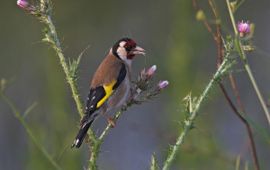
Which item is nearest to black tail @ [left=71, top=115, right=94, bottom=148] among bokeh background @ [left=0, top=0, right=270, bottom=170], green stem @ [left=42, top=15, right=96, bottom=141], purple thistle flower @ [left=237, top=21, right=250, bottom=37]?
green stem @ [left=42, top=15, right=96, bottom=141]

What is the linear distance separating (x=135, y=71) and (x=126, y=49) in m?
4.81

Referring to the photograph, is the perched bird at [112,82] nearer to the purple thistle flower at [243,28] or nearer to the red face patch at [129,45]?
the red face patch at [129,45]

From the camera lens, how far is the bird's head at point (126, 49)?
556cm

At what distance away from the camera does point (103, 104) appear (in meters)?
5.07

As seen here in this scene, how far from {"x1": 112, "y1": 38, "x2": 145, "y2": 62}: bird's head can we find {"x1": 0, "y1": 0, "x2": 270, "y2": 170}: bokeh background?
2.20 feet

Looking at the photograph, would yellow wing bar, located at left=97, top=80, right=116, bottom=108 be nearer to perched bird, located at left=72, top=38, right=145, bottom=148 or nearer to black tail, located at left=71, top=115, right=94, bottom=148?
perched bird, located at left=72, top=38, right=145, bottom=148

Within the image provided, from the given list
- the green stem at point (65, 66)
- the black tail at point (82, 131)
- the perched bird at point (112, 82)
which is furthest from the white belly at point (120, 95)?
the green stem at point (65, 66)

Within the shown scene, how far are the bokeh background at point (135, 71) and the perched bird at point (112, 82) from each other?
0.57m

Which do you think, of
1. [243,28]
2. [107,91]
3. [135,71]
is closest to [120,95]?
[107,91]

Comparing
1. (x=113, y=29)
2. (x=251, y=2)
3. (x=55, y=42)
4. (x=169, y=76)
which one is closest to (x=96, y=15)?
(x=113, y=29)

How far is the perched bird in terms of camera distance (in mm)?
4887

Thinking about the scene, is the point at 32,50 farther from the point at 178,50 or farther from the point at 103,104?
the point at 103,104

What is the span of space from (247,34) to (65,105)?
2865 millimetres

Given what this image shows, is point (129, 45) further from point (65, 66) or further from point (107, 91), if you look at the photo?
point (65, 66)
